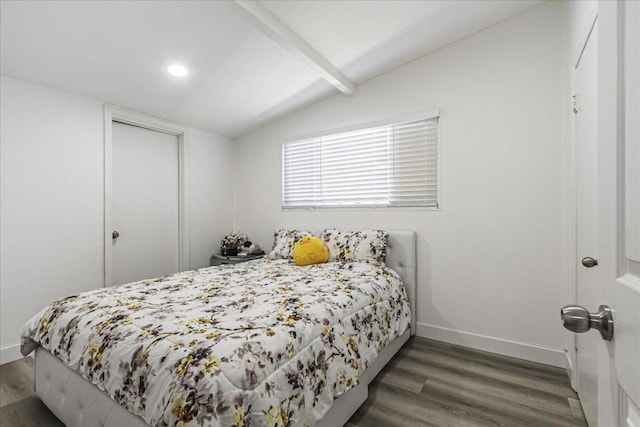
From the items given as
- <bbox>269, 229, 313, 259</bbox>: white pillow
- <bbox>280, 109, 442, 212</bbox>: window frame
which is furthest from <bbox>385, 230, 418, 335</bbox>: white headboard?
<bbox>269, 229, 313, 259</bbox>: white pillow

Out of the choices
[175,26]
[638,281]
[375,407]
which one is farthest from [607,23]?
[175,26]

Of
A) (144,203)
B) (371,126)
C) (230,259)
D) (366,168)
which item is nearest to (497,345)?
(366,168)

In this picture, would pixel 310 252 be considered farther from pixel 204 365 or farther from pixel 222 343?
pixel 204 365

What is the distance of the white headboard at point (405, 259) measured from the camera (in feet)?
9.22

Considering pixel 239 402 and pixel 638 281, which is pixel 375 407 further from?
pixel 638 281

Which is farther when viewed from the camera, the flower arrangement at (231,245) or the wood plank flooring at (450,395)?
the flower arrangement at (231,245)

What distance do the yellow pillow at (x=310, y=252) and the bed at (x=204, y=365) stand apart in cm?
79

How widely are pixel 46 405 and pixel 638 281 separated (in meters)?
2.65

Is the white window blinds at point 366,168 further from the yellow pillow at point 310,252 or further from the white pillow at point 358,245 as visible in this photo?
the yellow pillow at point 310,252

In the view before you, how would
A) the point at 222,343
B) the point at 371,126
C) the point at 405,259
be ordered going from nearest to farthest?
the point at 222,343 → the point at 405,259 → the point at 371,126

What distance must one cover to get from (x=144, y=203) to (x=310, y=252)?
77.8 inches

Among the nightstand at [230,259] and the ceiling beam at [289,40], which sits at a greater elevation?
the ceiling beam at [289,40]

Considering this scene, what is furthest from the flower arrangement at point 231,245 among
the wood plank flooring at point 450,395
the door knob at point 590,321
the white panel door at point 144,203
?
the door knob at point 590,321

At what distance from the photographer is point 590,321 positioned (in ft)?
1.87
